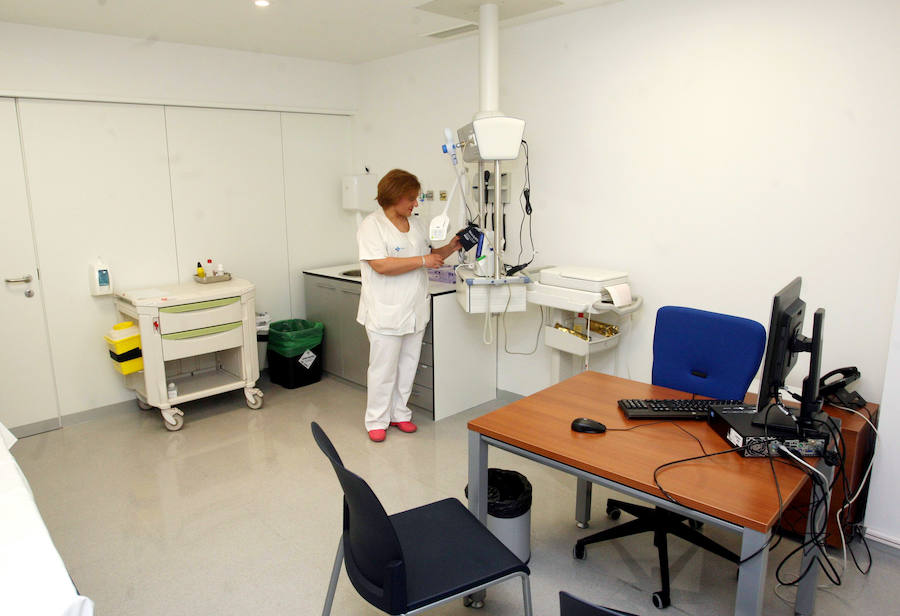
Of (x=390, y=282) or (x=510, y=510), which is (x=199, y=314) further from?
(x=510, y=510)

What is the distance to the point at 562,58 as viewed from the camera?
3549mm

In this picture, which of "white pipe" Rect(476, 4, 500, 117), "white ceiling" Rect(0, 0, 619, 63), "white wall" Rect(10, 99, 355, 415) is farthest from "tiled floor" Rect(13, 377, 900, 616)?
"white ceiling" Rect(0, 0, 619, 63)

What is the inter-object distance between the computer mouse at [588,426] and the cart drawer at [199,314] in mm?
2739

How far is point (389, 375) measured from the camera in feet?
11.9

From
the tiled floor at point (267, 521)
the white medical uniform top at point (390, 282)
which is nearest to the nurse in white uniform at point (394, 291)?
the white medical uniform top at point (390, 282)

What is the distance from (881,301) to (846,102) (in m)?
0.88

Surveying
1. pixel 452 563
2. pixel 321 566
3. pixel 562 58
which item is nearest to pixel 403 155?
pixel 562 58

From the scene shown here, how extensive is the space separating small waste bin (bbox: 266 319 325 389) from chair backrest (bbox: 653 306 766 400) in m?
2.80

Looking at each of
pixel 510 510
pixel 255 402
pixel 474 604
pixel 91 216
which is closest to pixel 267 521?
pixel 474 604

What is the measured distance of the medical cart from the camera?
12.1 feet

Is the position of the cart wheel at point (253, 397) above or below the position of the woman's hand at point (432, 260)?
below

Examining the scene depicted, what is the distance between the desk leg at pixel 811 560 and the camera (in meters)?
1.90

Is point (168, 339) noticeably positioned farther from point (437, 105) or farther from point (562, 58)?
point (562, 58)

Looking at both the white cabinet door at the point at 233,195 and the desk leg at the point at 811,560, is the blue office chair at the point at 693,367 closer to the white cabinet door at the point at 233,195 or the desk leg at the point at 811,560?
the desk leg at the point at 811,560
